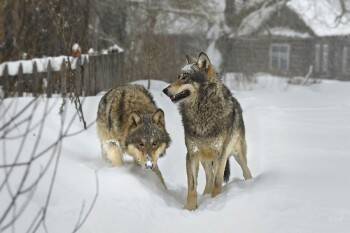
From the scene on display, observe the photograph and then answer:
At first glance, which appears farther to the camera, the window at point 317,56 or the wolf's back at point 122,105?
the window at point 317,56

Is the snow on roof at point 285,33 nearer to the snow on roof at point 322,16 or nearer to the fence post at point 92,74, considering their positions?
the snow on roof at point 322,16

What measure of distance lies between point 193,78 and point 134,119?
3.26ft

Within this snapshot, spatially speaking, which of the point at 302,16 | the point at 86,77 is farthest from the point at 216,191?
the point at 302,16

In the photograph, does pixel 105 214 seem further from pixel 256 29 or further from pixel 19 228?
pixel 256 29

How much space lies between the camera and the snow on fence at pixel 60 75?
10.2m

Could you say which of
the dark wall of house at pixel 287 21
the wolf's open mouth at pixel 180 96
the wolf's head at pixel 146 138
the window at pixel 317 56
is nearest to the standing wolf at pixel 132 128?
the wolf's head at pixel 146 138

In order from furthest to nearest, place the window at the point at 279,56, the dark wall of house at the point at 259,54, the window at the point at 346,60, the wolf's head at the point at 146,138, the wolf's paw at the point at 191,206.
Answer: the window at the point at 279,56 < the window at the point at 346,60 < the dark wall of house at the point at 259,54 < the wolf's head at the point at 146,138 < the wolf's paw at the point at 191,206

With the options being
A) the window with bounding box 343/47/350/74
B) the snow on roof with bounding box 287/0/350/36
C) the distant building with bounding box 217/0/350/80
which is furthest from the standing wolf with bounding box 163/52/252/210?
the window with bounding box 343/47/350/74

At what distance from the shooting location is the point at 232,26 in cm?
4509

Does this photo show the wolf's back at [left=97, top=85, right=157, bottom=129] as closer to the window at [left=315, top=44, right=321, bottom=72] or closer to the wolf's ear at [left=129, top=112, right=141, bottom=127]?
the wolf's ear at [left=129, top=112, right=141, bottom=127]

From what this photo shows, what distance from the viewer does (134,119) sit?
8055mm

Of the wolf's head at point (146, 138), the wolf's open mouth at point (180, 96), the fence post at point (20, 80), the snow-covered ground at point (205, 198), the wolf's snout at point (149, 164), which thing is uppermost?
the wolf's open mouth at point (180, 96)

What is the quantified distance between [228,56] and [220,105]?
123ft

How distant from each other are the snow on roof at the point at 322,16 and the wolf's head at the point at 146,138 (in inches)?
1471
